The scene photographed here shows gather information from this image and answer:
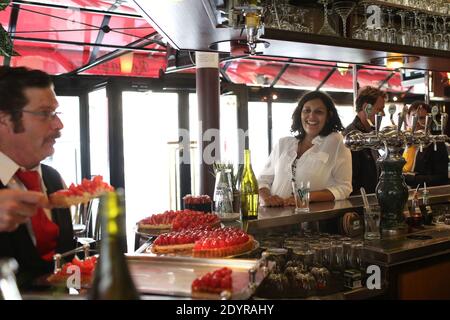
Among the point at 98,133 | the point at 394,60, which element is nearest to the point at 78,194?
the point at 394,60

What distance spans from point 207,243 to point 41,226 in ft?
1.78

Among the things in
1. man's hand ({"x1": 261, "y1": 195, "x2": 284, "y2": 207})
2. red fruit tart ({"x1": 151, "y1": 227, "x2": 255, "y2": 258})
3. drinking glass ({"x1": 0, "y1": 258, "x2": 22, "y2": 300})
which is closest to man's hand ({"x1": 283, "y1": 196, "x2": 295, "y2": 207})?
man's hand ({"x1": 261, "y1": 195, "x2": 284, "y2": 207})

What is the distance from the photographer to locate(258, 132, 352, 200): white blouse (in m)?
3.00

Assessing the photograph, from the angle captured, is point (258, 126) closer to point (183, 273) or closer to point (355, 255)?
point (355, 255)

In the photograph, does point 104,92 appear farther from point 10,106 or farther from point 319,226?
point 10,106

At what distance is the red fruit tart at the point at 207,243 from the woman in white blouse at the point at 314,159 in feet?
3.82

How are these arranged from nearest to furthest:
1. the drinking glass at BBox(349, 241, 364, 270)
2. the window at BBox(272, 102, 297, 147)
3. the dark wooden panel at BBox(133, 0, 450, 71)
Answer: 1. the drinking glass at BBox(349, 241, 364, 270)
2. the dark wooden panel at BBox(133, 0, 450, 71)
3. the window at BBox(272, 102, 297, 147)

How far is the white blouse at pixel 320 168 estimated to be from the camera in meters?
3.00

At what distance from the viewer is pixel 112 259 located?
71cm

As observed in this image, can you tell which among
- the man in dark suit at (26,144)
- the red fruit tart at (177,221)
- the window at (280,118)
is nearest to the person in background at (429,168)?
the red fruit tart at (177,221)

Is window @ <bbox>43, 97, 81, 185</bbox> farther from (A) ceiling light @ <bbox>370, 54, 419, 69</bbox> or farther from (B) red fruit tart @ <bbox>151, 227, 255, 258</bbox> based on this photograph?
(B) red fruit tart @ <bbox>151, 227, 255, 258</bbox>

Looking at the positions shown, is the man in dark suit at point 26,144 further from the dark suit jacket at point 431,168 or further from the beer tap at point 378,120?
the dark suit jacket at point 431,168

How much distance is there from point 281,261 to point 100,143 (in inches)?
180

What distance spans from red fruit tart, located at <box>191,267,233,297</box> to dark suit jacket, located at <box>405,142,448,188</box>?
3.34 metres
